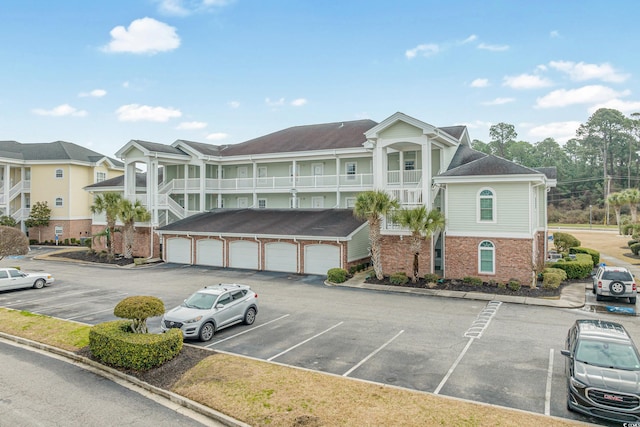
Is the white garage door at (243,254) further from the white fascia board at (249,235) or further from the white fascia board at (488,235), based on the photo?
Result: the white fascia board at (488,235)

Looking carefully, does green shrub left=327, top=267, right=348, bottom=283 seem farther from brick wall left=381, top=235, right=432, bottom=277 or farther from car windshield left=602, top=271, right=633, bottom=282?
car windshield left=602, top=271, right=633, bottom=282

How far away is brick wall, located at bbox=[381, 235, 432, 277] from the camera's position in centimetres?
2577

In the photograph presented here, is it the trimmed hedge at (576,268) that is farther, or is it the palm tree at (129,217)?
the palm tree at (129,217)

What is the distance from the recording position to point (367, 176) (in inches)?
1334

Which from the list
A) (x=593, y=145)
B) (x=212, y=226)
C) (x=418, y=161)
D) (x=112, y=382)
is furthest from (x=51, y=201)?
(x=593, y=145)

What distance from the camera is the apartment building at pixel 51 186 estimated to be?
4738 centimetres

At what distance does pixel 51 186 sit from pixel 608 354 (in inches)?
2110

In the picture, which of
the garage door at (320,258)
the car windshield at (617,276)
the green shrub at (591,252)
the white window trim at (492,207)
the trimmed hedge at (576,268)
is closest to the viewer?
the car windshield at (617,276)

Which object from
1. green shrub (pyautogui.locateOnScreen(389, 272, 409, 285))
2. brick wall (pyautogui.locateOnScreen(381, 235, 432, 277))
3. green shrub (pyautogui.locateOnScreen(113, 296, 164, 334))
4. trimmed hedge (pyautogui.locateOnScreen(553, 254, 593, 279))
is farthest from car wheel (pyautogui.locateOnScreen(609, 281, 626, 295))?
green shrub (pyautogui.locateOnScreen(113, 296, 164, 334))

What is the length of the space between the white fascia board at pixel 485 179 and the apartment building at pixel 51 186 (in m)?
41.7

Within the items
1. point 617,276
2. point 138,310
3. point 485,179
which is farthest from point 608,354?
point 485,179

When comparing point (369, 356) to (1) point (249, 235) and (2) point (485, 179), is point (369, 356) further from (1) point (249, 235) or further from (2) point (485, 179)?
(1) point (249, 235)

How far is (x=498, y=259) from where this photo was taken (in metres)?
23.8

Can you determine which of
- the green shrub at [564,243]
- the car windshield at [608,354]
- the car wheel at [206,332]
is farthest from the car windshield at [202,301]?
the green shrub at [564,243]
